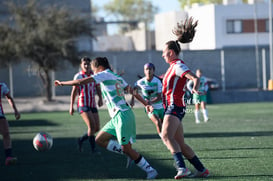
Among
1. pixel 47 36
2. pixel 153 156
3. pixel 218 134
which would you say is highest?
pixel 47 36

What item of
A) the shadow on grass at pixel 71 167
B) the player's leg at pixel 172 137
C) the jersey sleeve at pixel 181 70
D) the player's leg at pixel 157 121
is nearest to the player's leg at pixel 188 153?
the player's leg at pixel 172 137

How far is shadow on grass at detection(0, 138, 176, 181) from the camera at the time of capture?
936 centimetres

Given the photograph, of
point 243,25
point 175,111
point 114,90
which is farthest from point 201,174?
point 243,25

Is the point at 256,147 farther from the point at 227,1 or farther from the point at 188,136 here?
the point at 227,1

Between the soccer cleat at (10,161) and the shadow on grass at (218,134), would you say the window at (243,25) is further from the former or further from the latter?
the soccer cleat at (10,161)

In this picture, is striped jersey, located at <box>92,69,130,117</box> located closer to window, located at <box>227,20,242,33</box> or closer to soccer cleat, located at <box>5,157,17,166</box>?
soccer cleat, located at <box>5,157,17,166</box>

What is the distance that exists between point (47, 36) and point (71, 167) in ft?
78.9

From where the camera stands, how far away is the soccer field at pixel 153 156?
9.31 meters

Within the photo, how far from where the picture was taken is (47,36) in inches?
1325

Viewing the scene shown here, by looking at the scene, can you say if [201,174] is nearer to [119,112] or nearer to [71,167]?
[119,112]

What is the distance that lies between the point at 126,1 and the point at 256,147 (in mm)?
100938

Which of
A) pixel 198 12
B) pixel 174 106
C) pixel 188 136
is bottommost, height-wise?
pixel 188 136

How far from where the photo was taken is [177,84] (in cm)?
843

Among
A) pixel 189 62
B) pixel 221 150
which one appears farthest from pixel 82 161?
pixel 189 62
